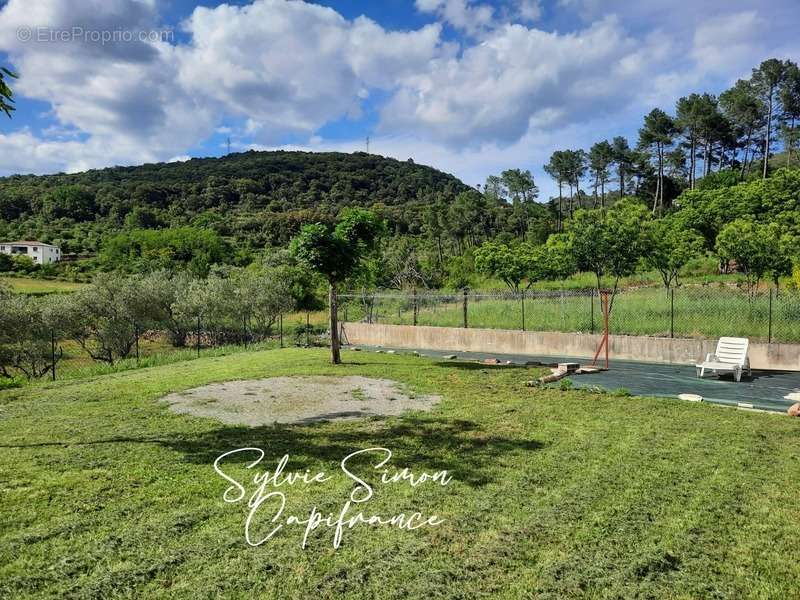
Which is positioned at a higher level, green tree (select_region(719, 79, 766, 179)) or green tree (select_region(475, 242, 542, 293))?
green tree (select_region(719, 79, 766, 179))

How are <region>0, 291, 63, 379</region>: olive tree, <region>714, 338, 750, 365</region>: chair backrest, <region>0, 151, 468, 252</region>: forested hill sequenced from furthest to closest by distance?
<region>0, 151, 468, 252</region>: forested hill → <region>0, 291, 63, 379</region>: olive tree → <region>714, 338, 750, 365</region>: chair backrest

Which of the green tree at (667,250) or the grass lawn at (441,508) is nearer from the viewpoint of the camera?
the grass lawn at (441,508)

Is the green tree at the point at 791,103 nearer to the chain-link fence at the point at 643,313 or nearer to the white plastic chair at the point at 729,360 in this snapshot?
the chain-link fence at the point at 643,313

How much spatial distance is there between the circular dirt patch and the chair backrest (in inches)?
278

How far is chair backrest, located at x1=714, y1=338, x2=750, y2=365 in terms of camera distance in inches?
456

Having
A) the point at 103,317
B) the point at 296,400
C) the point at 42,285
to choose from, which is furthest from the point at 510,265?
the point at 42,285

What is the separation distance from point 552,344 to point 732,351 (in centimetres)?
564

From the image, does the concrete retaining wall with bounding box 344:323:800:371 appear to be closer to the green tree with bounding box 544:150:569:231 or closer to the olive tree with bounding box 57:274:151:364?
the olive tree with bounding box 57:274:151:364

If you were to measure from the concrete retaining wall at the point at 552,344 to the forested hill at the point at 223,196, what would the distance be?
50.0 meters

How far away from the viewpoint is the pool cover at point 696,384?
916cm

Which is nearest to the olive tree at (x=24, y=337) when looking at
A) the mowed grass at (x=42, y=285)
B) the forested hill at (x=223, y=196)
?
the mowed grass at (x=42, y=285)

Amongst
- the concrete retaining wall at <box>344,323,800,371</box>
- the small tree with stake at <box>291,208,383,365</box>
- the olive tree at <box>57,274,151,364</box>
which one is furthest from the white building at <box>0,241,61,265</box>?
the small tree with stake at <box>291,208,383,365</box>

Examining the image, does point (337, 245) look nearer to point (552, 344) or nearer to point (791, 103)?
point (552, 344)
